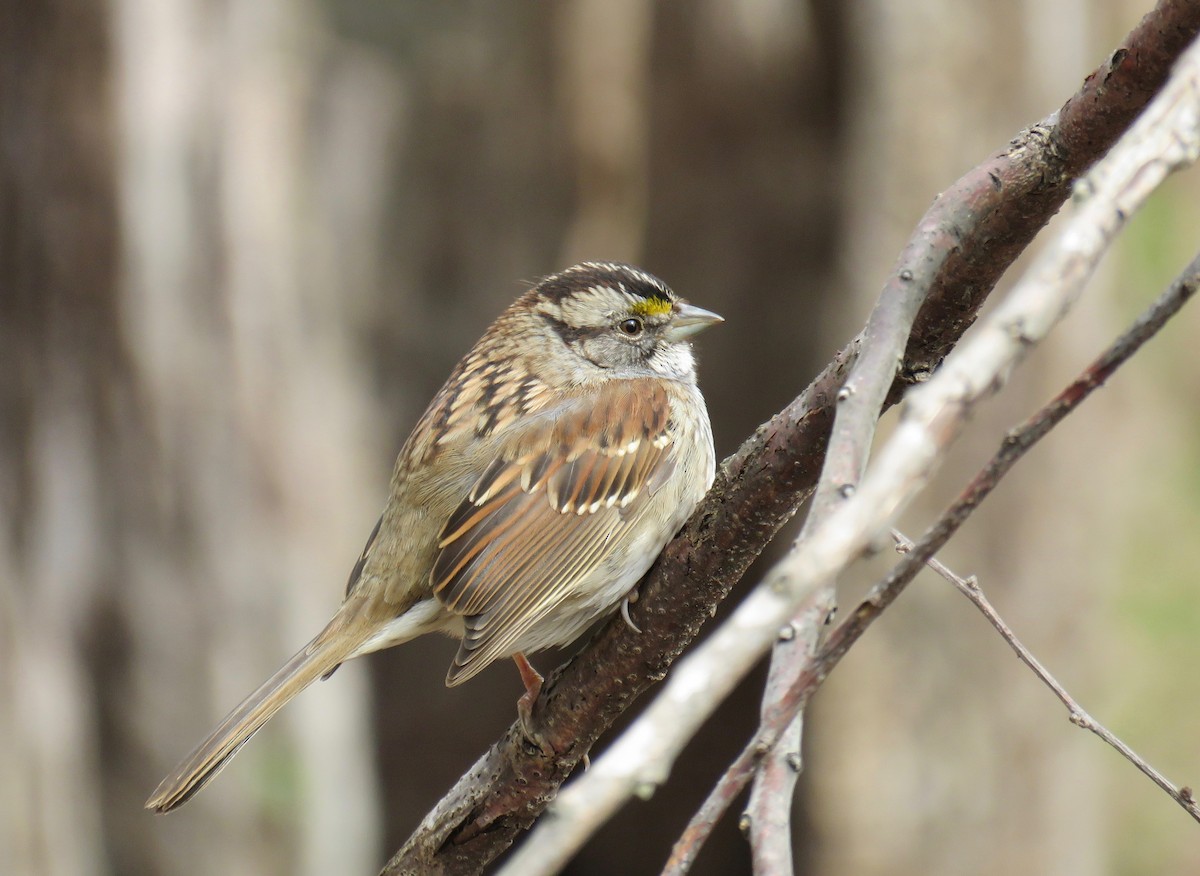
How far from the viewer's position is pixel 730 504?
2.37m

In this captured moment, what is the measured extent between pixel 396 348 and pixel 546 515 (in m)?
5.20

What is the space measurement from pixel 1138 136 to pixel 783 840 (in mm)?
788

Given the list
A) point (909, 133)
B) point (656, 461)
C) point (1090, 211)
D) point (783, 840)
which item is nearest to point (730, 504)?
point (656, 461)

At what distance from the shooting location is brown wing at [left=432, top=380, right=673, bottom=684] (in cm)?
307

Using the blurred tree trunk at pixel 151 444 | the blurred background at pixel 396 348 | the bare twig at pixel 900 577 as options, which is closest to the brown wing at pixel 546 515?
the bare twig at pixel 900 577

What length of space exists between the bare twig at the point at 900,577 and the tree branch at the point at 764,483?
1.91 ft

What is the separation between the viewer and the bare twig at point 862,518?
3.48ft

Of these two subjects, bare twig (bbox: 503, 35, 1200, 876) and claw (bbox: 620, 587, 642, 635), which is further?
claw (bbox: 620, 587, 642, 635)

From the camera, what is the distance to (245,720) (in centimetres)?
300

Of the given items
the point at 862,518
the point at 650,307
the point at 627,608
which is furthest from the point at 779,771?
the point at 650,307

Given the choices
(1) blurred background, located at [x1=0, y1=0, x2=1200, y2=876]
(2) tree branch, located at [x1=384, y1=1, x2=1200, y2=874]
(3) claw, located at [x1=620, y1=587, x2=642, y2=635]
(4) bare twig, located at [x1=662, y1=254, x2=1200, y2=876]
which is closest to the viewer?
(4) bare twig, located at [x1=662, y1=254, x2=1200, y2=876]

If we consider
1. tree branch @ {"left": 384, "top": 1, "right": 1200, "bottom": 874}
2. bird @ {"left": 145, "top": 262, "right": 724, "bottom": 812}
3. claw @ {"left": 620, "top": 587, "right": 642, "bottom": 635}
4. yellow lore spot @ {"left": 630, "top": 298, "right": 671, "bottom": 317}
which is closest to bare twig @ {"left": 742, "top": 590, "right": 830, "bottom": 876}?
tree branch @ {"left": 384, "top": 1, "right": 1200, "bottom": 874}

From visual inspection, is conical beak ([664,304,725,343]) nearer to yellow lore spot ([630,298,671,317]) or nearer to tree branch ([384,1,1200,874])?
yellow lore spot ([630,298,671,317])

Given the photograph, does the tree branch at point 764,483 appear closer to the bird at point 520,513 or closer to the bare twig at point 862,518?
the bird at point 520,513
